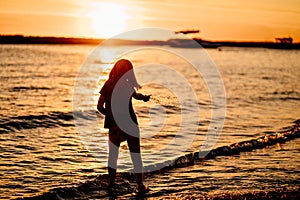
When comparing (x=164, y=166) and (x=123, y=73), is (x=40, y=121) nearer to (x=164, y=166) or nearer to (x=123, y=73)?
(x=164, y=166)

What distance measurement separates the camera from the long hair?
923 cm

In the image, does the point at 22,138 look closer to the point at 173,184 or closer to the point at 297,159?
the point at 173,184

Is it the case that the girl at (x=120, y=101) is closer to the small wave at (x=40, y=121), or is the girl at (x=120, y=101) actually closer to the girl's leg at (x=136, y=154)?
the girl's leg at (x=136, y=154)

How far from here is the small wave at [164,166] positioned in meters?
10.2

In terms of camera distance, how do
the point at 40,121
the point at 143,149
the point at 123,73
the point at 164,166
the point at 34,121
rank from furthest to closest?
the point at 40,121 < the point at 34,121 < the point at 143,149 < the point at 164,166 < the point at 123,73

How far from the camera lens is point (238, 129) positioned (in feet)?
62.6

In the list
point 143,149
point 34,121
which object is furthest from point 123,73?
point 34,121

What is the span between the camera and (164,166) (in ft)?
41.4

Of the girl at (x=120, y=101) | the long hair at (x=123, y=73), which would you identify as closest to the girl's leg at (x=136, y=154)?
the girl at (x=120, y=101)

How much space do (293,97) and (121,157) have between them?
75.6ft

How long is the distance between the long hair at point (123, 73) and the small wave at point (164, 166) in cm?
254

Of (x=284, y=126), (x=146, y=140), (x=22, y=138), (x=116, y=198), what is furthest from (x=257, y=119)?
(x=116, y=198)

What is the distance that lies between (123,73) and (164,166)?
4.19 m

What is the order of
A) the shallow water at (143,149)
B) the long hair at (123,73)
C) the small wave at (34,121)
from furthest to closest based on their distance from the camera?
the small wave at (34,121) < the shallow water at (143,149) < the long hair at (123,73)
